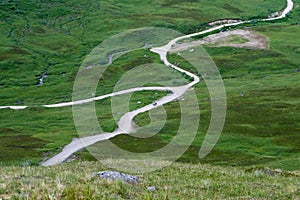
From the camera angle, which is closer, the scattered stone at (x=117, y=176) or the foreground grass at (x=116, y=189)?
the foreground grass at (x=116, y=189)

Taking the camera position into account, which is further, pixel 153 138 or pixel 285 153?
pixel 153 138

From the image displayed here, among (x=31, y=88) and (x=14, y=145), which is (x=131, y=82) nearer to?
(x=31, y=88)

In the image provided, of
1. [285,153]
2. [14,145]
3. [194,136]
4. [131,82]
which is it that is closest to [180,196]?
[285,153]

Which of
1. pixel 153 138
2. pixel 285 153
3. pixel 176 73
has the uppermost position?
pixel 285 153

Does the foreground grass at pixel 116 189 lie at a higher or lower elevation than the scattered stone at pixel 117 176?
higher

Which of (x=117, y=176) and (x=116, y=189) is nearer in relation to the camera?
(x=116, y=189)

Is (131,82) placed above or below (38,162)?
below

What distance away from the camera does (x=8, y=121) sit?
149750 mm

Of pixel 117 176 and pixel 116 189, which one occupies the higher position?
pixel 116 189

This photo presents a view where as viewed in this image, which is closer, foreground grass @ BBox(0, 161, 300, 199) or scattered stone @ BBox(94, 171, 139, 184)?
foreground grass @ BBox(0, 161, 300, 199)

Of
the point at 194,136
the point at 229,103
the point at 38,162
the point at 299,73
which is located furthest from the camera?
the point at 299,73

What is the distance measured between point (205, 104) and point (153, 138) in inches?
1492

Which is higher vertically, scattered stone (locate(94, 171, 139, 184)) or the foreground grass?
the foreground grass

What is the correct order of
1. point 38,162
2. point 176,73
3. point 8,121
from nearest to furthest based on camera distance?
point 38,162 → point 8,121 → point 176,73
